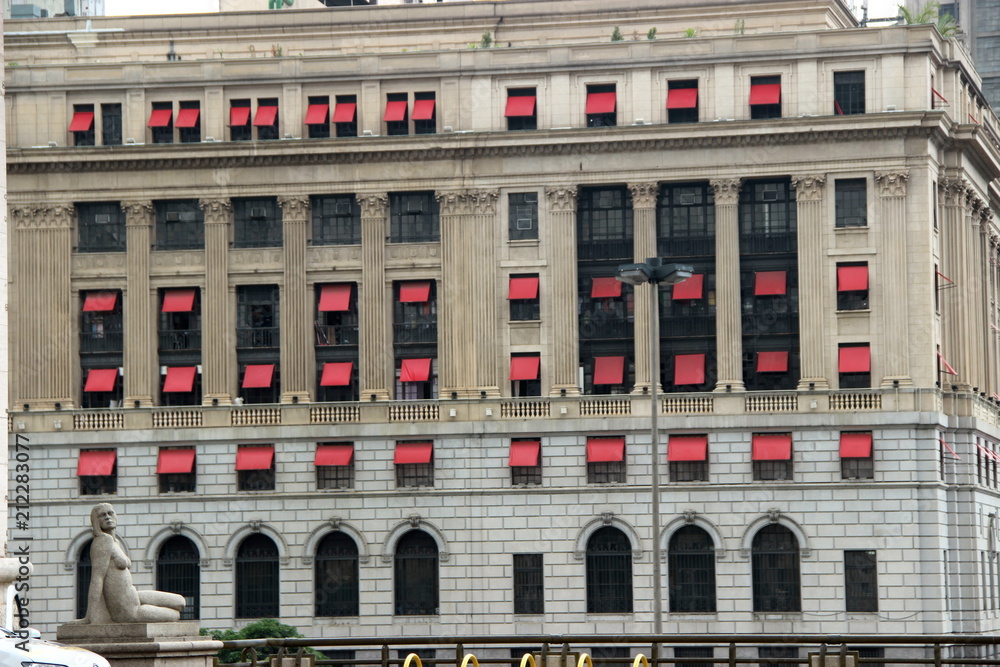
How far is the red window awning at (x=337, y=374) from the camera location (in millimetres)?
88750

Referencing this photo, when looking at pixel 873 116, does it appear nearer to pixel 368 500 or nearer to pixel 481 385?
pixel 481 385

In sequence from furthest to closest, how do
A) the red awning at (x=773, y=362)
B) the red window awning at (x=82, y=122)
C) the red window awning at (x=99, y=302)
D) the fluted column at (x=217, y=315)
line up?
1. the red window awning at (x=82, y=122)
2. the red window awning at (x=99, y=302)
3. the fluted column at (x=217, y=315)
4. the red awning at (x=773, y=362)

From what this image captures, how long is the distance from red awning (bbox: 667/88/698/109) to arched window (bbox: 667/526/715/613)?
18.3m

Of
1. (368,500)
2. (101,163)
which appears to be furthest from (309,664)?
(101,163)

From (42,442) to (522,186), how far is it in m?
24.3

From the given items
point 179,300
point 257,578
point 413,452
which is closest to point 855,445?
point 413,452

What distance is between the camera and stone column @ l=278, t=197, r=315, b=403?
88.9 m

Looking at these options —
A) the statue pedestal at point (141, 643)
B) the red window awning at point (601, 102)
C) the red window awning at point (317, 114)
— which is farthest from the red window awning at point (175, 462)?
the statue pedestal at point (141, 643)

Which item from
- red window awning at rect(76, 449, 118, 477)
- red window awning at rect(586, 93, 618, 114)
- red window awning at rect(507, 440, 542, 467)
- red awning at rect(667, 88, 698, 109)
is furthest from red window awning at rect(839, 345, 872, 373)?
red window awning at rect(76, 449, 118, 477)

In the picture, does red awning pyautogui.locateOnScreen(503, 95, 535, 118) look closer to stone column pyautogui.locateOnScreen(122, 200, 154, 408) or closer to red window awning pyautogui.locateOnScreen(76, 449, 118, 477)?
stone column pyautogui.locateOnScreen(122, 200, 154, 408)

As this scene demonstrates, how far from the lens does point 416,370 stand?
89.0 m

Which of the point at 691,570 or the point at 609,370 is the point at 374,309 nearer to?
the point at 609,370

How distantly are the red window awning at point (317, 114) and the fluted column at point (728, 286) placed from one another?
695 inches

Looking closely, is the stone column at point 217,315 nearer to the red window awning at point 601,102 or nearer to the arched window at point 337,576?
the arched window at point 337,576
